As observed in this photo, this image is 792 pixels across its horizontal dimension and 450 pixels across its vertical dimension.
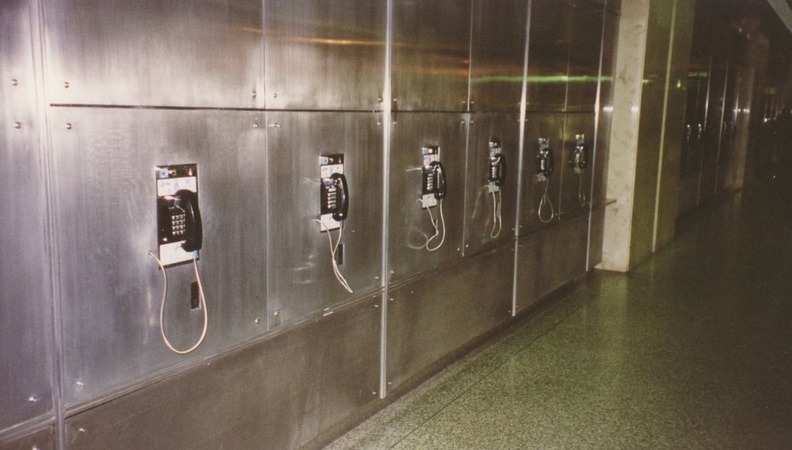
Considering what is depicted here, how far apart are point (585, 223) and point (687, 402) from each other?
2.69 meters

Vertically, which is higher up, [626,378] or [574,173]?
[574,173]

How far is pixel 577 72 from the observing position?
557 centimetres

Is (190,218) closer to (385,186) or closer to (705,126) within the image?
(385,186)

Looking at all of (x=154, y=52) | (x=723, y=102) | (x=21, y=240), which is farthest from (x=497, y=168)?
(x=723, y=102)

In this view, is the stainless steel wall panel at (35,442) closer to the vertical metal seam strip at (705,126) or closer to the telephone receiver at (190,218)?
the telephone receiver at (190,218)

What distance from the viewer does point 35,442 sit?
6.03ft

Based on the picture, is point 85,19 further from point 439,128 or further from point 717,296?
point 717,296

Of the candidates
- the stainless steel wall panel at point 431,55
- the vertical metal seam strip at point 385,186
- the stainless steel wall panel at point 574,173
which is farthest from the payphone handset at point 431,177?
the stainless steel wall panel at point 574,173

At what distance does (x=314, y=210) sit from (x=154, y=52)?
3.25 ft

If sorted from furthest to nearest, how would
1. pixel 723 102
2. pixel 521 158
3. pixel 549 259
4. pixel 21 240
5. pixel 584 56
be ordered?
pixel 723 102 → pixel 584 56 → pixel 549 259 → pixel 521 158 → pixel 21 240

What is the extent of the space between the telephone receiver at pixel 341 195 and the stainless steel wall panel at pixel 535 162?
224 cm

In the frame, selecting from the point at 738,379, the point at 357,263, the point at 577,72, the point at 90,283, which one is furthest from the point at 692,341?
the point at 90,283

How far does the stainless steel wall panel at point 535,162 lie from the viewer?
483cm

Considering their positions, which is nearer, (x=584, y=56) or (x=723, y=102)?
(x=584, y=56)
